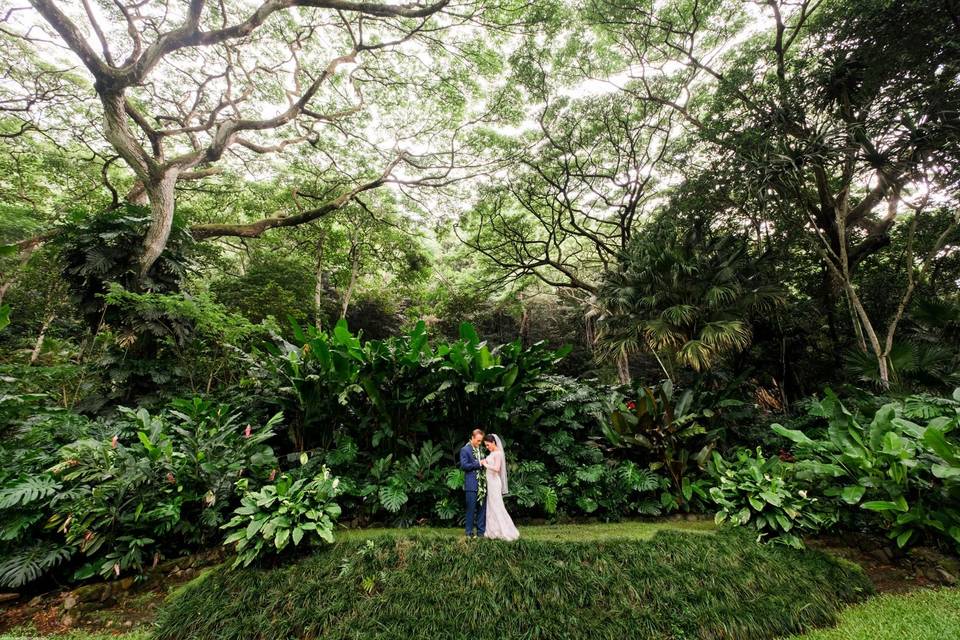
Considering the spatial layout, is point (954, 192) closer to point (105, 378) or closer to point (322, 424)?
point (322, 424)

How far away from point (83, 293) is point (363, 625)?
5.61m

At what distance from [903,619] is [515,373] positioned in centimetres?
328

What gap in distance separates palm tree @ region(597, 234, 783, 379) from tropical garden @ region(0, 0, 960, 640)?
0.06 metres

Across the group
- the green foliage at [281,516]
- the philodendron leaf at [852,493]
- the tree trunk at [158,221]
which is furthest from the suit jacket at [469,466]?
the tree trunk at [158,221]

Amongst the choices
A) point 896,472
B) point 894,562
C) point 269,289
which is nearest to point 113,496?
point 896,472

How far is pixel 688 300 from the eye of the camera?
577cm

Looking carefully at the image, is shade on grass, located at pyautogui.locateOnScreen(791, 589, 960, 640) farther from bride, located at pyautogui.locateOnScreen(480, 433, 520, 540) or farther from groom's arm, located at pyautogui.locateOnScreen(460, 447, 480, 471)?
groom's arm, located at pyautogui.locateOnScreen(460, 447, 480, 471)

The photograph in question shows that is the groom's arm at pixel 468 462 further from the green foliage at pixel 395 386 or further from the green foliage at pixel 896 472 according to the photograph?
the green foliage at pixel 896 472

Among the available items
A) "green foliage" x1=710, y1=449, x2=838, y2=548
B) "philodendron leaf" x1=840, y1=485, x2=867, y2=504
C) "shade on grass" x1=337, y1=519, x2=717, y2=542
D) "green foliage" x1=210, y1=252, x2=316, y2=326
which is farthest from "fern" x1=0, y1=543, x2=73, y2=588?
"green foliage" x1=210, y1=252, x2=316, y2=326

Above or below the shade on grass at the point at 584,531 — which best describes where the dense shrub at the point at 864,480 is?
above

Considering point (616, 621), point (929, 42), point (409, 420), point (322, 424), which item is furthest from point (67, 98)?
point (929, 42)

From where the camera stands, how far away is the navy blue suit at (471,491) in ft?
11.0

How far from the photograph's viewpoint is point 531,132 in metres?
9.30

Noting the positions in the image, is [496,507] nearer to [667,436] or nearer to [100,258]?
[667,436]
